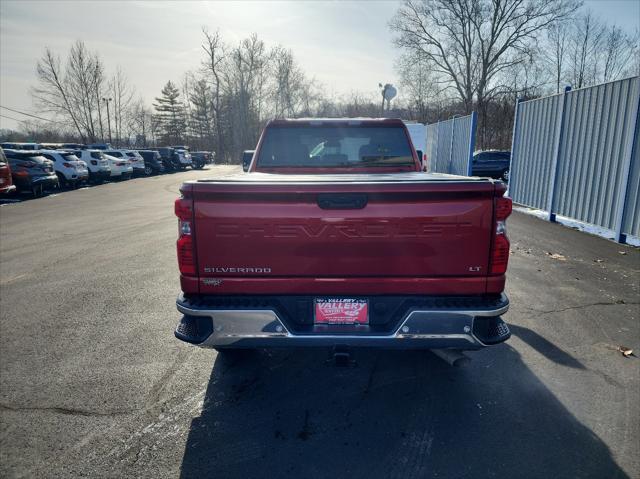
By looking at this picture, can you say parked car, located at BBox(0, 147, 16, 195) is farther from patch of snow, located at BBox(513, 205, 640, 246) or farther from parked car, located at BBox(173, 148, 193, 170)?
parked car, located at BBox(173, 148, 193, 170)

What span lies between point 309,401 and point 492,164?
21083mm

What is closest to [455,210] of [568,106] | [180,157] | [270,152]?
[270,152]

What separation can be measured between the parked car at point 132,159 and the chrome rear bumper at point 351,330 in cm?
2803

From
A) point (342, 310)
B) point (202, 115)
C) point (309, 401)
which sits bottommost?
point (309, 401)

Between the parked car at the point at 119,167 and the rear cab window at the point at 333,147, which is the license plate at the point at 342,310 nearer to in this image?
the rear cab window at the point at 333,147

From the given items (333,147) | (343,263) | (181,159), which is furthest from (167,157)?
(343,263)

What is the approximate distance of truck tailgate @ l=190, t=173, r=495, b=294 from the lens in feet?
8.22

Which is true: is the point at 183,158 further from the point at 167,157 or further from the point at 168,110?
the point at 168,110

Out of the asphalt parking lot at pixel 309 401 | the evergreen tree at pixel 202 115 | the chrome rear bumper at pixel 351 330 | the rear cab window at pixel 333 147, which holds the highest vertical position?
the evergreen tree at pixel 202 115

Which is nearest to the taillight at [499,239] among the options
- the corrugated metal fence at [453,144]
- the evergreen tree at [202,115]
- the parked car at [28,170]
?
the corrugated metal fence at [453,144]

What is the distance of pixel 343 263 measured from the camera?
8.47 feet

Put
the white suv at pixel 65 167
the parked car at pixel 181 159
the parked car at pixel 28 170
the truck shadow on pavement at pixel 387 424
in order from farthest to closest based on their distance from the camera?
the parked car at pixel 181 159, the white suv at pixel 65 167, the parked car at pixel 28 170, the truck shadow on pavement at pixel 387 424

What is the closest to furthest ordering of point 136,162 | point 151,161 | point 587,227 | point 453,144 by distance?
1. point 587,227
2. point 453,144
3. point 136,162
4. point 151,161

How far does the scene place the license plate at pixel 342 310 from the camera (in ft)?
8.58
